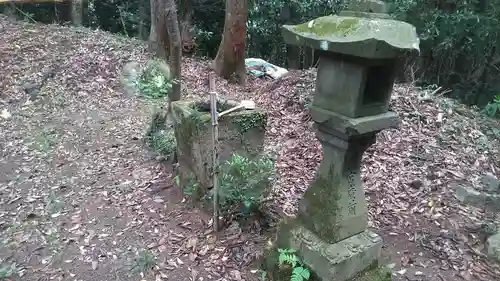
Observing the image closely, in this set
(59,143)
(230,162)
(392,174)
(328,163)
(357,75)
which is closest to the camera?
(357,75)

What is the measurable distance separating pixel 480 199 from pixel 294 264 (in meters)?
2.44

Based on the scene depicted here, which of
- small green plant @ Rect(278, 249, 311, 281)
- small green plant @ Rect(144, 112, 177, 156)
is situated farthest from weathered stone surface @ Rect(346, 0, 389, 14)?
small green plant @ Rect(144, 112, 177, 156)

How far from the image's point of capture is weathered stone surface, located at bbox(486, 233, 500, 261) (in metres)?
3.57

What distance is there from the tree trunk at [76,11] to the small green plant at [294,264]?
10257mm

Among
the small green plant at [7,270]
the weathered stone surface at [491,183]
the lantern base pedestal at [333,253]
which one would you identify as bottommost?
the small green plant at [7,270]

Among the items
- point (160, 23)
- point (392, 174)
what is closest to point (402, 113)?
point (392, 174)

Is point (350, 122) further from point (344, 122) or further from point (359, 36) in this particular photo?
point (359, 36)

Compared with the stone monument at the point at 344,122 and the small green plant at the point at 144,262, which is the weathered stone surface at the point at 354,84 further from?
the small green plant at the point at 144,262

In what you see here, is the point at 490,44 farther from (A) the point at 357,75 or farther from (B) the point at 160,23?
(A) the point at 357,75

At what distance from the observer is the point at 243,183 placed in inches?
139

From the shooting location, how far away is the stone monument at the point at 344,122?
2.39 meters

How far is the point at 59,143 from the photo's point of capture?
5496 mm

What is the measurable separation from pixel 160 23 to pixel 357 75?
5565mm

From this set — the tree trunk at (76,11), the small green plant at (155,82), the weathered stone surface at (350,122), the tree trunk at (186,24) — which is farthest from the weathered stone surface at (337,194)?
the tree trunk at (76,11)
